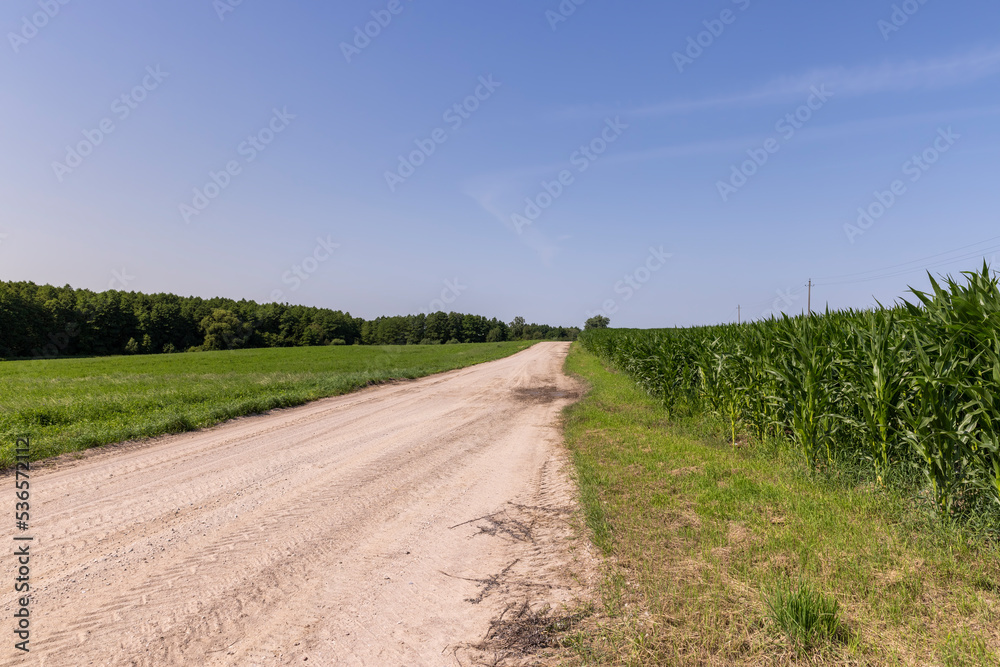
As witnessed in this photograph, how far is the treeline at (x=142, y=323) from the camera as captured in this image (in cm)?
6931

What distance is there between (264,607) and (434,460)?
481 centimetres

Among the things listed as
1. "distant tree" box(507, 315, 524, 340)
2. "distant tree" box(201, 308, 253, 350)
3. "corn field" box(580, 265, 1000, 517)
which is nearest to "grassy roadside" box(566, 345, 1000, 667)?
"corn field" box(580, 265, 1000, 517)

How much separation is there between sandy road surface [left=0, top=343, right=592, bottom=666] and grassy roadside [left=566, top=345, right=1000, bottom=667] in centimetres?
72

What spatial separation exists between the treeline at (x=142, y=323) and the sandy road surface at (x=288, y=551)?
3498 inches

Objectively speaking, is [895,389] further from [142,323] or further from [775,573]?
[142,323]

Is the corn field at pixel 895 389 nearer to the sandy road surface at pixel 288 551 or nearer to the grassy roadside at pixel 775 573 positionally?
the grassy roadside at pixel 775 573

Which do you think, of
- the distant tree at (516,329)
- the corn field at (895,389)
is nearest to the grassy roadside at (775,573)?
the corn field at (895,389)

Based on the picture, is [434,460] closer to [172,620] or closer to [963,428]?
[172,620]

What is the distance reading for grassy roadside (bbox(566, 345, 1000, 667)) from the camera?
3037mm

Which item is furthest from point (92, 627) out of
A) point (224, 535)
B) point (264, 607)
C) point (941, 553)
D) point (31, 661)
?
point (941, 553)

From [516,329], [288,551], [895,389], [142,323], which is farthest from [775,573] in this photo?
[516,329]

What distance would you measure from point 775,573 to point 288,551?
505cm

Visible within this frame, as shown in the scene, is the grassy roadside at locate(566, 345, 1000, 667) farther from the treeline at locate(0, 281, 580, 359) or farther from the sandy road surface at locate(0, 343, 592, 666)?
the treeline at locate(0, 281, 580, 359)

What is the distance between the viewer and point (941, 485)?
16.2 ft
